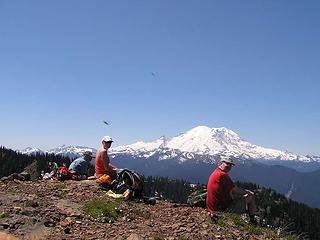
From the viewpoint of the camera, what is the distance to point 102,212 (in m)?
15.6

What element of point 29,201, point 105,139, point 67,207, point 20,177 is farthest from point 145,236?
point 20,177

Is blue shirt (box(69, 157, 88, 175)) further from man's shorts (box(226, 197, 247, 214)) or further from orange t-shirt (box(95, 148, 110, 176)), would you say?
man's shorts (box(226, 197, 247, 214))

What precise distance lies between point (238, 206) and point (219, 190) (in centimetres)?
113

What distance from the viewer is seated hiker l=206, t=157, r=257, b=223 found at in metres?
18.2

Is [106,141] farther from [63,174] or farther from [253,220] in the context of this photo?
[253,220]

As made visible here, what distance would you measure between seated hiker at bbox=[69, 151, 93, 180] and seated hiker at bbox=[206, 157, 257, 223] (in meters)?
10.3

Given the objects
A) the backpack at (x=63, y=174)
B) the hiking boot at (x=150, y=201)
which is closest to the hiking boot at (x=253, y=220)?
the hiking boot at (x=150, y=201)

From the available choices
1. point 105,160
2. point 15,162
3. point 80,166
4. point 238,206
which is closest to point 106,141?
point 105,160

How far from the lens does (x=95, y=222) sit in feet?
48.3

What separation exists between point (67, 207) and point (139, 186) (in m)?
4.76

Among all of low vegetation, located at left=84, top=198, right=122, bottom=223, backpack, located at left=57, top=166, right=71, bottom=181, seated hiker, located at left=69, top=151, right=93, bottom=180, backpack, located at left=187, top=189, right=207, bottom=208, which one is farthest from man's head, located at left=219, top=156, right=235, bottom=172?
backpack, located at left=57, top=166, right=71, bottom=181

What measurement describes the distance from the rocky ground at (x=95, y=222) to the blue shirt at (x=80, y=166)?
780cm

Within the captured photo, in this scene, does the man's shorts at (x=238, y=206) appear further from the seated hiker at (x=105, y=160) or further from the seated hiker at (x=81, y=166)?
the seated hiker at (x=81, y=166)

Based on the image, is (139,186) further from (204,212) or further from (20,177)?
(20,177)
